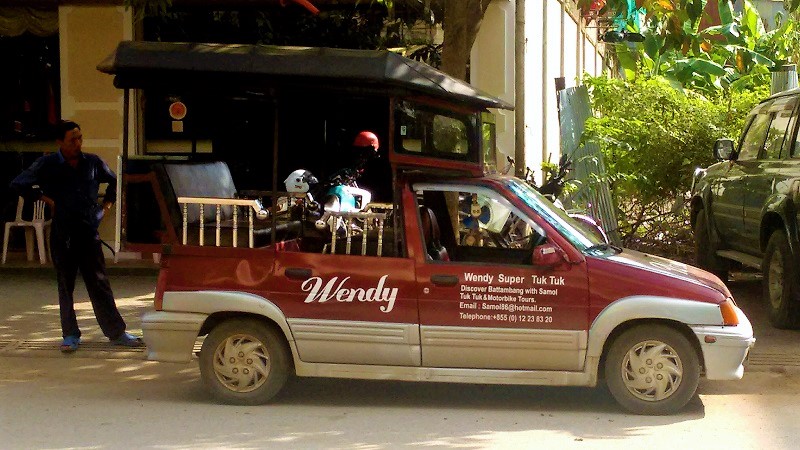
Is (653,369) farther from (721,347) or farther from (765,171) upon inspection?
(765,171)

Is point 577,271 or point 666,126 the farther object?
point 666,126

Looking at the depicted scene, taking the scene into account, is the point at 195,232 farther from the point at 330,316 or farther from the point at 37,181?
the point at 37,181

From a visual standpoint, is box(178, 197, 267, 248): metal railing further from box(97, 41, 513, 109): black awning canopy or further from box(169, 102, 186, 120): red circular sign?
box(169, 102, 186, 120): red circular sign

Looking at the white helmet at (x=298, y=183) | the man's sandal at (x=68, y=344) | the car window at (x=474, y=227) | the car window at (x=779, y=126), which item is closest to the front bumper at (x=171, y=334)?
the white helmet at (x=298, y=183)

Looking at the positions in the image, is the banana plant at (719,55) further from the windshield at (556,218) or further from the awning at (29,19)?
Answer: the windshield at (556,218)

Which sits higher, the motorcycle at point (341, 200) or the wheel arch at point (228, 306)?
the motorcycle at point (341, 200)

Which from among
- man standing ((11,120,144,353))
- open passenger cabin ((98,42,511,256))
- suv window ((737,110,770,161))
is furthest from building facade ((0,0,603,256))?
open passenger cabin ((98,42,511,256))

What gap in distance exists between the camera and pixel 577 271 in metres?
6.68

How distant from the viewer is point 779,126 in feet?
33.7

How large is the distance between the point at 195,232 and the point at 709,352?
11.0 ft

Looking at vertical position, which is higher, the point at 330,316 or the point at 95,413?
the point at 330,316

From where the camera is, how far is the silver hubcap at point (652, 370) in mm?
6727

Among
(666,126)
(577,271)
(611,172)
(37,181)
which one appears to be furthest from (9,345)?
(666,126)

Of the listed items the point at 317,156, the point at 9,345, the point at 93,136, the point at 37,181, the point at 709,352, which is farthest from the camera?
Answer: the point at 93,136
